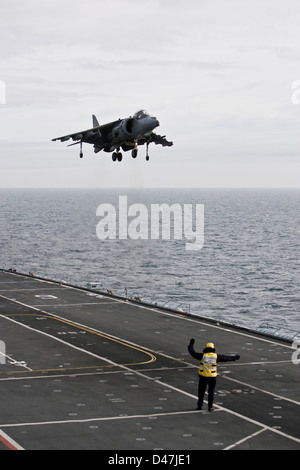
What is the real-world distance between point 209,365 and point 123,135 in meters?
23.5

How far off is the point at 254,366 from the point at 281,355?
3.73 metres

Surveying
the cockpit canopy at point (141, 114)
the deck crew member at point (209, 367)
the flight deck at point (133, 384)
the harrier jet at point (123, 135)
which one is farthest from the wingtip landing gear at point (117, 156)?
the deck crew member at point (209, 367)

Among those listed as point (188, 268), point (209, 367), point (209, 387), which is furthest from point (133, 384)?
point (188, 268)

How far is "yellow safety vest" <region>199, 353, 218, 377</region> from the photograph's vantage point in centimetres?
3120

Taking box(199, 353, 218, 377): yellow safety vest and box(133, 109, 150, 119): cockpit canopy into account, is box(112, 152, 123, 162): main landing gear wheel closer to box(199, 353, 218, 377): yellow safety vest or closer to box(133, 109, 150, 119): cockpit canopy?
box(133, 109, 150, 119): cockpit canopy

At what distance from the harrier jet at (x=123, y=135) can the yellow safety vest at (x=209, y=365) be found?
1885cm

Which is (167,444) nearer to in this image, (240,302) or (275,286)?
(240,302)

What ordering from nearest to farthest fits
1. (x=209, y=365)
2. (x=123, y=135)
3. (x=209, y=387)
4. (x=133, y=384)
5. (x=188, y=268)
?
(x=209, y=365)
(x=209, y=387)
(x=133, y=384)
(x=123, y=135)
(x=188, y=268)

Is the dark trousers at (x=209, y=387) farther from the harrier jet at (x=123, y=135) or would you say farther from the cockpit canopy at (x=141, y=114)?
the cockpit canopy at (x=141, y=114)

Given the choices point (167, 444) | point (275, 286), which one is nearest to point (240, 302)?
point (275, 286)

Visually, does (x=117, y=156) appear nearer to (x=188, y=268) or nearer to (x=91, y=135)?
(x=91, y=135)

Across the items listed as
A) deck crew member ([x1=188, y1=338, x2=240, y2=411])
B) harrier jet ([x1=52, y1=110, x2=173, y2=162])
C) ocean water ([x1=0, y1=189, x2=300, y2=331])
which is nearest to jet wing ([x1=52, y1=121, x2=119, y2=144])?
harrier jet ([x1=52, y1=110, x2=173, y2=162])

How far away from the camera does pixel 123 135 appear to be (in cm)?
5078

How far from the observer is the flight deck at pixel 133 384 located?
2884 centimetres
